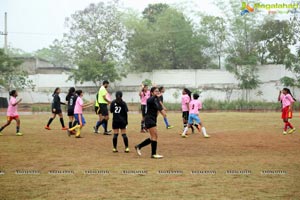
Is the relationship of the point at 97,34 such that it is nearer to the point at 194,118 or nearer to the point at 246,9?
the point at 246,9

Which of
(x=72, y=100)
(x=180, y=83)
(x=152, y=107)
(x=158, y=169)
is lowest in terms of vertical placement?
(x=158, y=169)

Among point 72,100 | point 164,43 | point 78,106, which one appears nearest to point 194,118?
point 78,106

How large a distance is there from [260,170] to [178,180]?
2.14 metres

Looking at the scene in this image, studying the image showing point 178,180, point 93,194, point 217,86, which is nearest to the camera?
point 93,194

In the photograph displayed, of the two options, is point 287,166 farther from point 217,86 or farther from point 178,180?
point 217,86

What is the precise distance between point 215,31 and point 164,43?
6.53 metres

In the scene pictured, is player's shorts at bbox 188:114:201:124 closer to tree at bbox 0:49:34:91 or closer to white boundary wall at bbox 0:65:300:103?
white boundary wall at bbox 0:65:300:103

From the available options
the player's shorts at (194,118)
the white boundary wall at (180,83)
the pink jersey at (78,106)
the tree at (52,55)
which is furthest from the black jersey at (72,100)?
the tree at (52,55)

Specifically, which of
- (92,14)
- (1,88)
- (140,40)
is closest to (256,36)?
(140,40)

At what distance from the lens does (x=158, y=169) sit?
9.88 meters

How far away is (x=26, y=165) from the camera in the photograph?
10.6 metres

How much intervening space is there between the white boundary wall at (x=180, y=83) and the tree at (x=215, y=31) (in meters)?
5.81

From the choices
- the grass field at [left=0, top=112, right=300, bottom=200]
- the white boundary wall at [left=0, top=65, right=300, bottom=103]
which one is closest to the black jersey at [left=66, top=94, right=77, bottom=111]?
the grass field at [left=0, top=112, right=300, bottom=200]

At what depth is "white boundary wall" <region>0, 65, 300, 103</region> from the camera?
47500 millimetres
